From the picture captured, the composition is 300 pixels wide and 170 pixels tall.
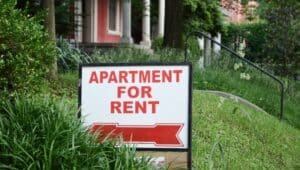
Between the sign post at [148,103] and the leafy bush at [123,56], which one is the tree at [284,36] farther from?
the sign post at [148,103]

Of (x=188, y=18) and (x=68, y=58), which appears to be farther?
(x=188, y=18)

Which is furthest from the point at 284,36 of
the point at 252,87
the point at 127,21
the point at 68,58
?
the point at 127,21

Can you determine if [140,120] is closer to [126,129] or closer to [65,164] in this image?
[126,129]

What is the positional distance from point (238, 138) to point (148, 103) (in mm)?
4747

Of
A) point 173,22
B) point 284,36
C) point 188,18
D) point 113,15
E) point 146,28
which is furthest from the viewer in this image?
point 113,15

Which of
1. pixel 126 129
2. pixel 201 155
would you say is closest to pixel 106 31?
pixel 201 155

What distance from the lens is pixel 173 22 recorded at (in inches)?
797

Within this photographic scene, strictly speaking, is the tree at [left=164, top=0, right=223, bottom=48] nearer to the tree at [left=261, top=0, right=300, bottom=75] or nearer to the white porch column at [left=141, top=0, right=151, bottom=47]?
the white porch column at [left=141, top=0, right=151, bottom=47]

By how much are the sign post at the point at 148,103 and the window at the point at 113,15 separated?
80.4ft

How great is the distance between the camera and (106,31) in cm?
2891

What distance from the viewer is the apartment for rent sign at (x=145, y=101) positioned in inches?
220

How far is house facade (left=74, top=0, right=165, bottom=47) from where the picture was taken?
25375mm

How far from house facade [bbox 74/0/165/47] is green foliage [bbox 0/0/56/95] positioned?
16826 millimetres

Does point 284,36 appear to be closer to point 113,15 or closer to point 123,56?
point 123,56
